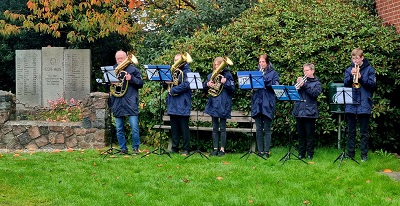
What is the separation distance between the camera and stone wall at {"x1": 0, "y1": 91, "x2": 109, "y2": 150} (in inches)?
499

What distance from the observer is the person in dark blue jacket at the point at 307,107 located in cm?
993

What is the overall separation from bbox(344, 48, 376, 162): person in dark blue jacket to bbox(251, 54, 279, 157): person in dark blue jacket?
4.30ft

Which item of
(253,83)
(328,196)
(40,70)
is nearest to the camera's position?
(328,196)

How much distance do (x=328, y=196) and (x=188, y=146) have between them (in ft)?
13.5

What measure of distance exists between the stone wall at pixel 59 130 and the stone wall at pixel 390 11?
6.39 meters

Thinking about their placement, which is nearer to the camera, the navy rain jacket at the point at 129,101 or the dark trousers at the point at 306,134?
the dark trousers at the point at 306,134

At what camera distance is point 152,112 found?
1226 centimetres

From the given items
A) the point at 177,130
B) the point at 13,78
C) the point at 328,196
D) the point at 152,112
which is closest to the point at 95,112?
the point at 152,112

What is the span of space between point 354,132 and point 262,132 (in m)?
1.62

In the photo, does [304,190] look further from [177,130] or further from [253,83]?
[177,130]

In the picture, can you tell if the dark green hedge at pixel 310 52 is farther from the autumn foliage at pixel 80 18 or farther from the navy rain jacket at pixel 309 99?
the autumn foliage at pixel 80 18

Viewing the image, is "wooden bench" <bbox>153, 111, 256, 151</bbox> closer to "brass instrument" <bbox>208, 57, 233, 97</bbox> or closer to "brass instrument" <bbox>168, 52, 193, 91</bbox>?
"brass instrument" <bbox>208, 57, 233, 97</bbox>

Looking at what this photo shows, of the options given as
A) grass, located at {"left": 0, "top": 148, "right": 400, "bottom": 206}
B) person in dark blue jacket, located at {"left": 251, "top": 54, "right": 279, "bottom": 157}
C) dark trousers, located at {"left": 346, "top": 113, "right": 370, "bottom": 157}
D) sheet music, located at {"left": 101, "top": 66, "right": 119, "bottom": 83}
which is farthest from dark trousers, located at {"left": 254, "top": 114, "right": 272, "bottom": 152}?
sheet music, located at {"left": 101, "top": 66, "right": 119, "bottom": 83}

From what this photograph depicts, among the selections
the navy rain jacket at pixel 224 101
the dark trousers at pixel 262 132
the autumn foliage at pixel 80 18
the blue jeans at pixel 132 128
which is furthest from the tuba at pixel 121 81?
the autumn foliage at pixel 80 18
